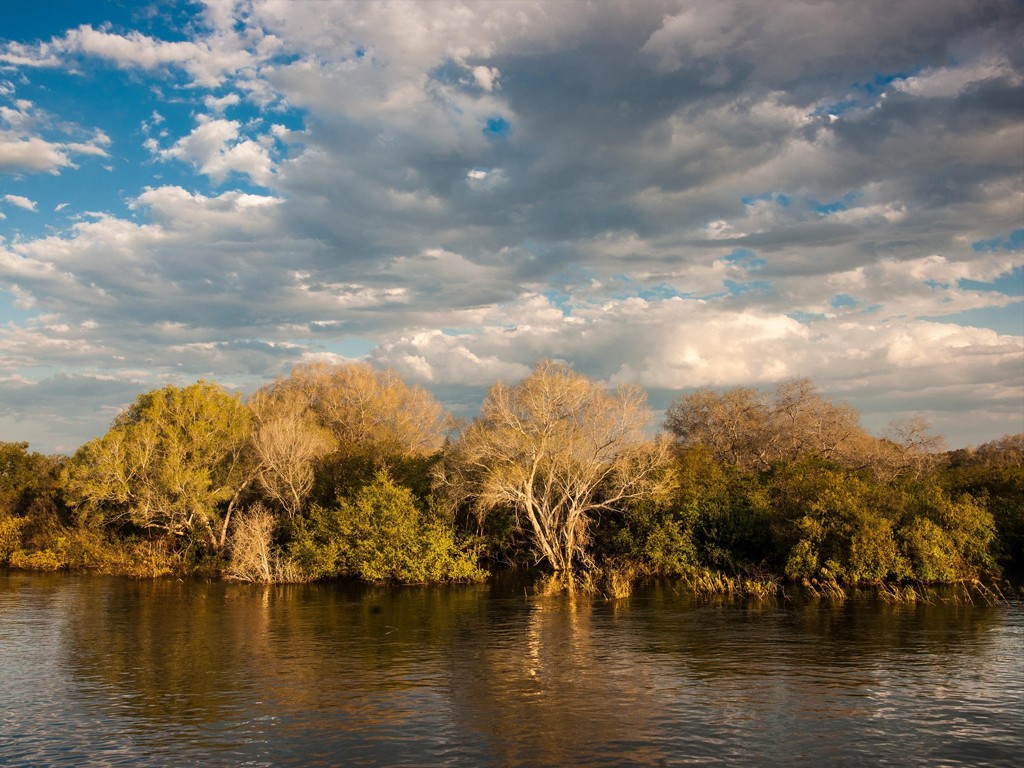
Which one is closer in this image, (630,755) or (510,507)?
(630,755)

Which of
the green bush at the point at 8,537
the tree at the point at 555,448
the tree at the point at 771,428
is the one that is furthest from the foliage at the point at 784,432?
the green bush at the point at 8,537

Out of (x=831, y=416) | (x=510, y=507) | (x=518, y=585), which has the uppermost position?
(x=831, y=416)

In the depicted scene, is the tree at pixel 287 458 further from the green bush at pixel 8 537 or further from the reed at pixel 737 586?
the reed at pixel 737 586

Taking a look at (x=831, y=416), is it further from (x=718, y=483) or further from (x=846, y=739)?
(x=846, y=739)

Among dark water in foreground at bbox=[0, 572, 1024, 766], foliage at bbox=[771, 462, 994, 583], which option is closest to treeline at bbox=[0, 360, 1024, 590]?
foliage at bbox=[771, 462, 994, 583]

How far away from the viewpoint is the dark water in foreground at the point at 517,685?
1672 centimetres

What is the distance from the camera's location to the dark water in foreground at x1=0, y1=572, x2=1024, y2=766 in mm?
16719

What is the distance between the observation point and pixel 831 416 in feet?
232

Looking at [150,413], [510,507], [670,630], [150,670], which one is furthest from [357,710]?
[150,413]

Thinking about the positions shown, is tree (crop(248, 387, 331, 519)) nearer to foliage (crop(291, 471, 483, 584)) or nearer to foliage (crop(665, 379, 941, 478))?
foliage (crop(291, 471, 483, 584))

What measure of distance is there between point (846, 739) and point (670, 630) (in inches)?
508

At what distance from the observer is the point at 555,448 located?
44.3 metres

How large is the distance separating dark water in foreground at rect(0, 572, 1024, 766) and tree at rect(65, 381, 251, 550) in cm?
1503

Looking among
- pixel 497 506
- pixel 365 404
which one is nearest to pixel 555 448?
pixel 497 506
